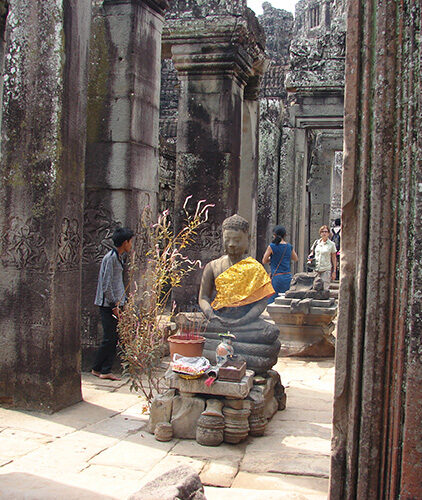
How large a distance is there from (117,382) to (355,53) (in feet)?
14.5

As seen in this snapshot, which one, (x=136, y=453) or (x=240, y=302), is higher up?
(x=240, y=302)

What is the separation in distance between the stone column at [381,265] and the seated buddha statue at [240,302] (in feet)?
7.69

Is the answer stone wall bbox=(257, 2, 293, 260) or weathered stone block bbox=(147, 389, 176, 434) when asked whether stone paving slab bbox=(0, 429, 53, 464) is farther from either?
stone wall bbox=(257, 2, 293, 260)

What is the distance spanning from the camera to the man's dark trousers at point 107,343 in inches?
231

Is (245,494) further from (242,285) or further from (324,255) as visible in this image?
(324,255)

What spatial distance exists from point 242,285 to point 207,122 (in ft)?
13.9

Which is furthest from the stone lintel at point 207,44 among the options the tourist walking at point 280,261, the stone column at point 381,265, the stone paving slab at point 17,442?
the stone column at point 381,265

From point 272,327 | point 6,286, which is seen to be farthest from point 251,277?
point 6,286

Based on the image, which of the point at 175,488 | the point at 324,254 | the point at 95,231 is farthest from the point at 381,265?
the point at 324,254

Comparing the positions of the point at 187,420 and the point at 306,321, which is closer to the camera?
the point at 187,420

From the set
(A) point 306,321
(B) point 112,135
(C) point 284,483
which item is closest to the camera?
(C) point 284,483

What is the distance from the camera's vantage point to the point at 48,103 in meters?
4.71

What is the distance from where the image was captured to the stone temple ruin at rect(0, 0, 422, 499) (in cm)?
229

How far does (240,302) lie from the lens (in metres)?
5.00
